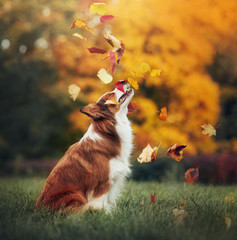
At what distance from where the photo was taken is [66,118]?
15.7 meters

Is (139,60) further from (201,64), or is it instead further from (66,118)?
(66,118)

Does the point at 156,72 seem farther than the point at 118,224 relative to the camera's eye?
Yes

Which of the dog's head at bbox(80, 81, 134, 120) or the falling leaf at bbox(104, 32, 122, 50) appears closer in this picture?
the falling leaf at bbox(104, 32, 122, 50)

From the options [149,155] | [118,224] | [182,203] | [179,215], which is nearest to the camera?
[118,224]

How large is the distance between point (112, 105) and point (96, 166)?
831 mm

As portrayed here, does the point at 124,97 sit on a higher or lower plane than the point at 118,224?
higher

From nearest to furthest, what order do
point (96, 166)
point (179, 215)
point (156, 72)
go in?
point (179, 215)
point (96, 166)
point (156, 72)

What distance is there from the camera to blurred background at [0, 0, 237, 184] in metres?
10.6

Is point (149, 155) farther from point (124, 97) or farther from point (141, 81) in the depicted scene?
point (141, 81)

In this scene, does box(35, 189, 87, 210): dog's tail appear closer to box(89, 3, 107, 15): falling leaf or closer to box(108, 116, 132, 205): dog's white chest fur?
box(108, 116, 132, 205): dog's white chest fur

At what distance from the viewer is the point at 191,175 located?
14.5 feet

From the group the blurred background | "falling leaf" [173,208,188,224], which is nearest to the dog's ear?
"falling leaf" [173,208,188,224]

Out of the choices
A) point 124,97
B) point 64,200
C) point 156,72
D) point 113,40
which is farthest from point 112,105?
point 64,200

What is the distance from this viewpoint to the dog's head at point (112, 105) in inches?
163
